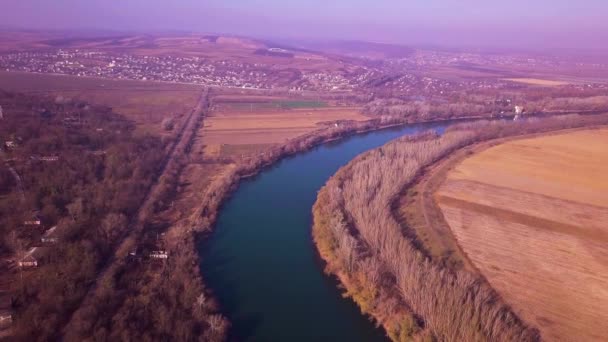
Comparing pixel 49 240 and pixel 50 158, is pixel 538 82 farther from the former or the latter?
pixel 49 240

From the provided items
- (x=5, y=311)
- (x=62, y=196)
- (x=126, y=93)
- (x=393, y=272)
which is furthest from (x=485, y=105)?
(x=5, y=311)

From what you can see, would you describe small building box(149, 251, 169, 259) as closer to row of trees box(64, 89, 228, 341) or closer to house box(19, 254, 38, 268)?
row of trees box(64, 89, 228, 341)

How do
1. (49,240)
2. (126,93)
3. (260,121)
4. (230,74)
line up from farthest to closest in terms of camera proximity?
(230,74) < (126,93) < (260,121) < (49,240)

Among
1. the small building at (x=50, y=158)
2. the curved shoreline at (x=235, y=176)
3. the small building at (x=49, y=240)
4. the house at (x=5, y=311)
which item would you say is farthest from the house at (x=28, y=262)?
the small building at (x=50, y=158)

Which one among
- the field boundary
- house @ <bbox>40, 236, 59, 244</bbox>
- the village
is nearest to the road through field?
house @ <bbox>40, 236, 59, 244</bbox>

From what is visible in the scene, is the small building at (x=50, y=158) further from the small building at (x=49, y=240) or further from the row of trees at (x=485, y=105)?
the row of trees at (x=485, y=105)
